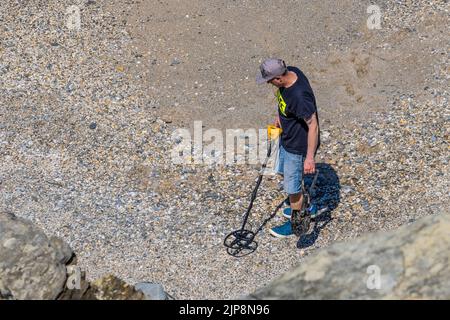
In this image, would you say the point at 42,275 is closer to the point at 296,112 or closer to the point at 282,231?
the point at 296,112

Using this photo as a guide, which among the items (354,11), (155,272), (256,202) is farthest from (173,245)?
(354,11)

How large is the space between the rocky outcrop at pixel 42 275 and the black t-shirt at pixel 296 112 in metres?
2.40

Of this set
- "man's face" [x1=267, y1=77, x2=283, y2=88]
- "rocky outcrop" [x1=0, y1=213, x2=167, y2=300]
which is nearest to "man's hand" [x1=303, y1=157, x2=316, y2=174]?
"man's face" [x1=267, y1=77, x2=283, y2=88]

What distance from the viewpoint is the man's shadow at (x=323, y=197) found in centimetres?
980

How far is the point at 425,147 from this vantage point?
11000 millimetres

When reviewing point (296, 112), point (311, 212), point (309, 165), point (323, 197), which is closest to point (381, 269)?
point (309, 165)

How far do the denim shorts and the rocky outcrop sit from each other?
225 cm

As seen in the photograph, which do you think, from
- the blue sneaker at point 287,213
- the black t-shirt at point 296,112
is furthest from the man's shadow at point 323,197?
the black t-shirt at point 296,112

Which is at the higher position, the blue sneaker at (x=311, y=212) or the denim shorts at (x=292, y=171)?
the denim shorts at (x=292, y=171)

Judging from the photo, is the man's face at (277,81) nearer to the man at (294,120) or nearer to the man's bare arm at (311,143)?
the man at (294,120)

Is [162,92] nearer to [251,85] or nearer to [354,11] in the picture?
[251,85]

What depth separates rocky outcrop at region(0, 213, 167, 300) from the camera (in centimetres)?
743

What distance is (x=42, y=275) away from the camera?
296 inches

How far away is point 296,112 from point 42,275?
10.0 feet
